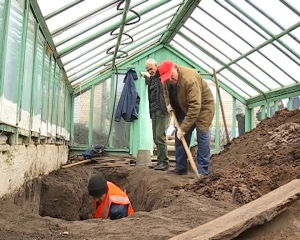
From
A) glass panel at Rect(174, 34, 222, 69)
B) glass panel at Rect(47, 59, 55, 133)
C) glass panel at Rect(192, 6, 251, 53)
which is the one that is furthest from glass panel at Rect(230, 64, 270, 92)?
glass panel at Rect(47, 59, 55, 133)

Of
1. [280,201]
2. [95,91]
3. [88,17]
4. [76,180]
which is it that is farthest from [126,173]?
[280,201]

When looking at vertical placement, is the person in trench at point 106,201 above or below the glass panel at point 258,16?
below

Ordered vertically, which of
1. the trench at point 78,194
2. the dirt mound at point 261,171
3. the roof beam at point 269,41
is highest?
the roof beam at point 269,41

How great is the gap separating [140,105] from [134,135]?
0.90 metres

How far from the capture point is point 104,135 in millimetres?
11914

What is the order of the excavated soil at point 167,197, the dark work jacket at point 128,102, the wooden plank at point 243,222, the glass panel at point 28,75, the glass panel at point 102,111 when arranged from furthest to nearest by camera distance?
the glass panel at point 102,111, the dark work jacket at point 128,102, the glass panel at point 28,75, the excavated soil at point 167,197, the wooden plank at point 243,222

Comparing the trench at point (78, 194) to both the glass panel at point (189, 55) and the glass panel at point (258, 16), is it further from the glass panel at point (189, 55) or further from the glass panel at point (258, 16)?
the glass panel at point (189, 55)

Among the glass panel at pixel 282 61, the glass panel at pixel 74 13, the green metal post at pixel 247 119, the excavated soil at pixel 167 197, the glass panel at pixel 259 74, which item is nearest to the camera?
the excavated soil at pixel 167 197

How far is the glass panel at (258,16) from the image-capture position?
28.1 ft

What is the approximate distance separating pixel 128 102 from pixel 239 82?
11.1 feet

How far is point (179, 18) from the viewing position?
10.1 meters

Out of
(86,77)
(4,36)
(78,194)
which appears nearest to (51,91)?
(78,194)

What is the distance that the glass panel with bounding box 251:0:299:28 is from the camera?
7.86m

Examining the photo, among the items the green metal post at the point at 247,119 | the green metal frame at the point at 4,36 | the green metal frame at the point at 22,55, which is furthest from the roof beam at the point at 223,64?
the green metal frame at the point at 4,36
